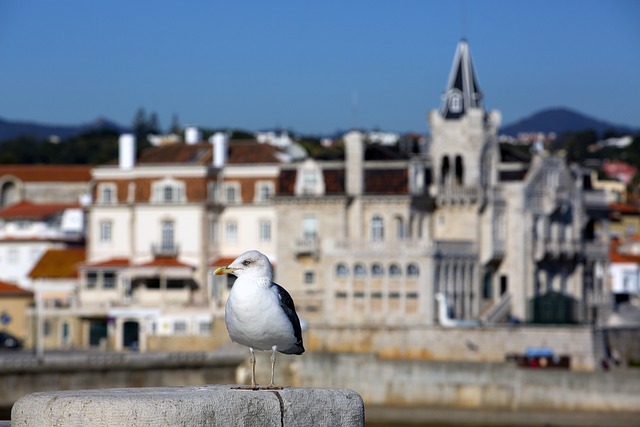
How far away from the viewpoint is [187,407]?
895cm

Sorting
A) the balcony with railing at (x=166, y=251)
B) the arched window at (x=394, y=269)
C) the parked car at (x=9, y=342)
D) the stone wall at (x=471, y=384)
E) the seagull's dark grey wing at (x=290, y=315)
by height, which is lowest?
the stone wall at (x=471, y=384)

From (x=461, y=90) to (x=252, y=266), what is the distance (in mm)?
69088

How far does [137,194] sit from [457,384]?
2436cm

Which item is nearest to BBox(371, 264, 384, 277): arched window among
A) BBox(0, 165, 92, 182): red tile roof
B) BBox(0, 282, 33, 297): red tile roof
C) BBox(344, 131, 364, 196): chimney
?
BBox(344, 131, 364, 196): chimney

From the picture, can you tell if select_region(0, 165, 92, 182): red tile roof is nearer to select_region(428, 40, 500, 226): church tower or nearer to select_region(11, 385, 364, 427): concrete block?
select_region(428, 40, 500, 226): church tower

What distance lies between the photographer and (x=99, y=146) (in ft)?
550

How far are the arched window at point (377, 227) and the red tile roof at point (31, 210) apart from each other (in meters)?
23.0

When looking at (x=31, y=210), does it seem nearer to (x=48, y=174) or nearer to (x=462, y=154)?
(x=48, y=174)

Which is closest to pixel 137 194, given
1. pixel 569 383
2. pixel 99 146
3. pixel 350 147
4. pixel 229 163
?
pixel 229 163

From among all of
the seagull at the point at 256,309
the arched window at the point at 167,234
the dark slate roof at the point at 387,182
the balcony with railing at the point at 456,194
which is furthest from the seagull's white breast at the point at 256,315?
the arched window at the point at 167,234

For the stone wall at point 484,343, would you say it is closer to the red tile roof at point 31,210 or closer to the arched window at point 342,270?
the arched window at point 342,270

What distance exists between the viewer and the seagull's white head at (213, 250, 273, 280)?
33.0 ft

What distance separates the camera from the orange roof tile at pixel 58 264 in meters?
82.9

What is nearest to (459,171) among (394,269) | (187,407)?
(394,269)
